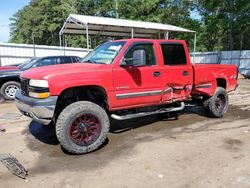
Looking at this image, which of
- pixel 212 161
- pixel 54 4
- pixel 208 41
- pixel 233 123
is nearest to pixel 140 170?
pixel 212 161

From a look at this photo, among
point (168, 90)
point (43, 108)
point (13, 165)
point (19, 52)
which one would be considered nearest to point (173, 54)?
point (168, 90)

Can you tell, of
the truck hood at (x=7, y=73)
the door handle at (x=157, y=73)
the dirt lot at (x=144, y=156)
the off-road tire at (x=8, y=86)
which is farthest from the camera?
the off-road tire at (x=8, y=86)

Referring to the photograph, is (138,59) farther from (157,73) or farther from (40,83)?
(40,83)

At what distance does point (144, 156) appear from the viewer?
469 cm

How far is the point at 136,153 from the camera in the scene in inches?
190

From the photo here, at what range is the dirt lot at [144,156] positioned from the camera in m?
3.83

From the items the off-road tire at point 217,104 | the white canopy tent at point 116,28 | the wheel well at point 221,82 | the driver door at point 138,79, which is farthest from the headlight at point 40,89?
the white canopy tent at point 116,28

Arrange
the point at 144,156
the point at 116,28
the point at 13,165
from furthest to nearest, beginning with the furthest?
1. the point at 116,28
2. the point at 144,156
3. the point at 13,165

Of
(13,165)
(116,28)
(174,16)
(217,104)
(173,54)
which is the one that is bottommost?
(13,165)

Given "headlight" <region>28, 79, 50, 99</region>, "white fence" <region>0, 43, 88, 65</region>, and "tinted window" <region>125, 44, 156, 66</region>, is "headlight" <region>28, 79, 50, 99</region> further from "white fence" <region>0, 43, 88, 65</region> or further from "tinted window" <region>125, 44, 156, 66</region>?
"white fence" <region>0, 43, 88, 65</region>

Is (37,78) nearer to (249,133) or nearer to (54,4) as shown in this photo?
(249,133)

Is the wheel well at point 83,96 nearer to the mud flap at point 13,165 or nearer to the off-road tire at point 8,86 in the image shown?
the mud flap at point 13,165

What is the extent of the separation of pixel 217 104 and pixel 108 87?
11.8 feet

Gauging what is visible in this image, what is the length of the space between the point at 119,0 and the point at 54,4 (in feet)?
46.4
